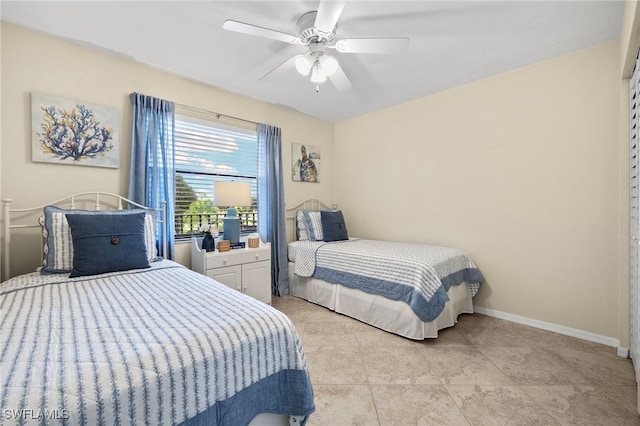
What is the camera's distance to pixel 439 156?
3312 millimetres

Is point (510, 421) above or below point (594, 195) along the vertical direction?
below

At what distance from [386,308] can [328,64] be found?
7.10ft

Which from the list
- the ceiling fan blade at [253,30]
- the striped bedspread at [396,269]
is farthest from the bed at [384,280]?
the ceiling fan blade at [253,30]

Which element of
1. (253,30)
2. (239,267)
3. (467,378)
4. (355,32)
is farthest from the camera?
(239,267)

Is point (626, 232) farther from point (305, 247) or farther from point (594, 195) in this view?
point (305, 247)

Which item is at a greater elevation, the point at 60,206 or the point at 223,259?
the point at 60,206

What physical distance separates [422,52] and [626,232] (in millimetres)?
2215

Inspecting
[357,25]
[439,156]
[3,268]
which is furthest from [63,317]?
[439,156]

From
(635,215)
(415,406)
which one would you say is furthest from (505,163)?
(415,406)

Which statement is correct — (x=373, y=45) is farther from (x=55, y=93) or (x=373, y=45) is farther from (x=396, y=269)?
(x=55, y=93)

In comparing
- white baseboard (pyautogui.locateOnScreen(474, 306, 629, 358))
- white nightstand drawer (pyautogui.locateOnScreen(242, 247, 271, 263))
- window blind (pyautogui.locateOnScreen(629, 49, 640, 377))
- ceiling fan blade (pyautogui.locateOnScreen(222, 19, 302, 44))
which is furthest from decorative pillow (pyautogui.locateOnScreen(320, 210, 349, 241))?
window blind (pyautogui.locateOnScreen(629, 49, 640, 377))

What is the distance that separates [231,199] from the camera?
9.17 ft

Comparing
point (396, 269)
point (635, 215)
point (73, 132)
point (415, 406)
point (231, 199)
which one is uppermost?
point (73, 132)

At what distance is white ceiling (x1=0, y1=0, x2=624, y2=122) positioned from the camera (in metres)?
1.87
